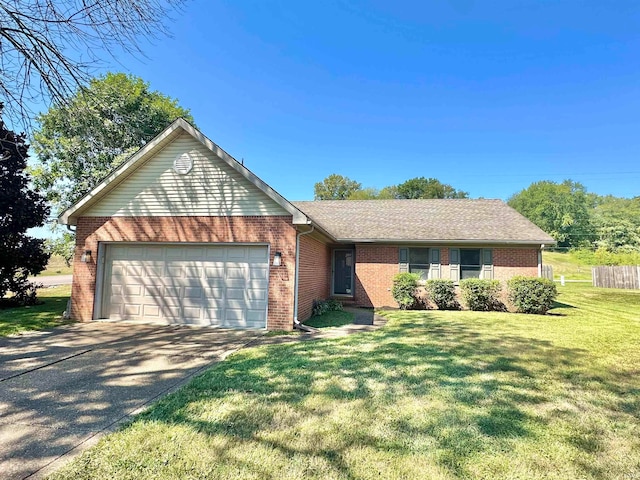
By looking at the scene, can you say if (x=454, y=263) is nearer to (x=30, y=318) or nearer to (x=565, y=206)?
(x=30, y=318)

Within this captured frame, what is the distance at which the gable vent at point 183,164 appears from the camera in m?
9.26

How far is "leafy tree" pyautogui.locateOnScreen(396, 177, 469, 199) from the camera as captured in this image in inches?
1901

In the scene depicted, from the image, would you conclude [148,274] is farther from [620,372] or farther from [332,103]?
[332,103]

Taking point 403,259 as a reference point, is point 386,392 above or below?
below

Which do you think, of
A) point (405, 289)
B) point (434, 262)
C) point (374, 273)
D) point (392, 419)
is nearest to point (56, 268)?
point (374, 273)

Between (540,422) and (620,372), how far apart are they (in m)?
2.95

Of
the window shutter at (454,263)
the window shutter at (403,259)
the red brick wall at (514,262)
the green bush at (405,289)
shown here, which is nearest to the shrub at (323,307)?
the green bush at (405,289)

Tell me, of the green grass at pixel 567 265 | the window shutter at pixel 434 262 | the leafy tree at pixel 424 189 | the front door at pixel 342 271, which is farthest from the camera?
the leafy tree at pixel 424 189

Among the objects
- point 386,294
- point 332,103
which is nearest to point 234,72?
point 332,103

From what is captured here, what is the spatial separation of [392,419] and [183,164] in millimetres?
8391

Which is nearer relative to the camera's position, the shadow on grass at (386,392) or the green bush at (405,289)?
the shadow on grass at (386,392)

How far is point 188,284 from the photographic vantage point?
940cm

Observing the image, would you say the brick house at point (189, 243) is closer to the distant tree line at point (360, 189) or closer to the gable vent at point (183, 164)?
the gable vent at point (183, 164)

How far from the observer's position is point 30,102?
5.29m
